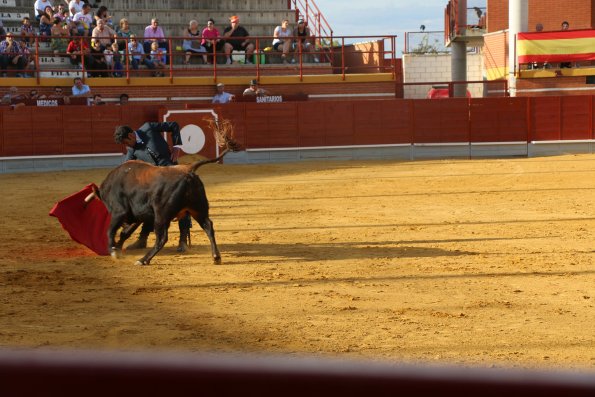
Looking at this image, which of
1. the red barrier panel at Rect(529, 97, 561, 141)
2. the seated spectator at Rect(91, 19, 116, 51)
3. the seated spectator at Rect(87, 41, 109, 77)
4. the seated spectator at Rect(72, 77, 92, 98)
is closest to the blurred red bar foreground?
the seated spectator at Rect(72, 77, 92, 98)

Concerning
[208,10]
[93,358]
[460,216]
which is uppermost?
[208,10]

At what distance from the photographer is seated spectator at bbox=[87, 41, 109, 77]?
2233 cm

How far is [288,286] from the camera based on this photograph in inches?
289

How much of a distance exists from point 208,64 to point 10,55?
5.11 m

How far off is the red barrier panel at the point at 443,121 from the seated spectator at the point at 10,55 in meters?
9.42

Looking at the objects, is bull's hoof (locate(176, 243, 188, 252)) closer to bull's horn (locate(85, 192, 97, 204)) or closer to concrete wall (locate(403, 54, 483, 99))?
bull's horn (locate(85, 192, 97, 204))

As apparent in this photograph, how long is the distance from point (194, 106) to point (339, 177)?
4821 millimetres

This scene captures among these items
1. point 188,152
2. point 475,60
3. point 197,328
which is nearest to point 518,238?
point 197,328

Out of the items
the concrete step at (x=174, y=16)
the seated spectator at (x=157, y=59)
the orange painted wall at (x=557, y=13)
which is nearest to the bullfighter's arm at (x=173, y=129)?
the seated spectator at (x=157, y=59)

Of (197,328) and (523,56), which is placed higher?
(523,56)

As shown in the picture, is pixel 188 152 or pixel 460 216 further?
pixel 188 152

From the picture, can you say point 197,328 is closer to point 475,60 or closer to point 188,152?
point 188,152

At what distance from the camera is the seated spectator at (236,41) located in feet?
79.7

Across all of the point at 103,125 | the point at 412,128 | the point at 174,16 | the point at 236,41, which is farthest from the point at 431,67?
the point at 103,125
